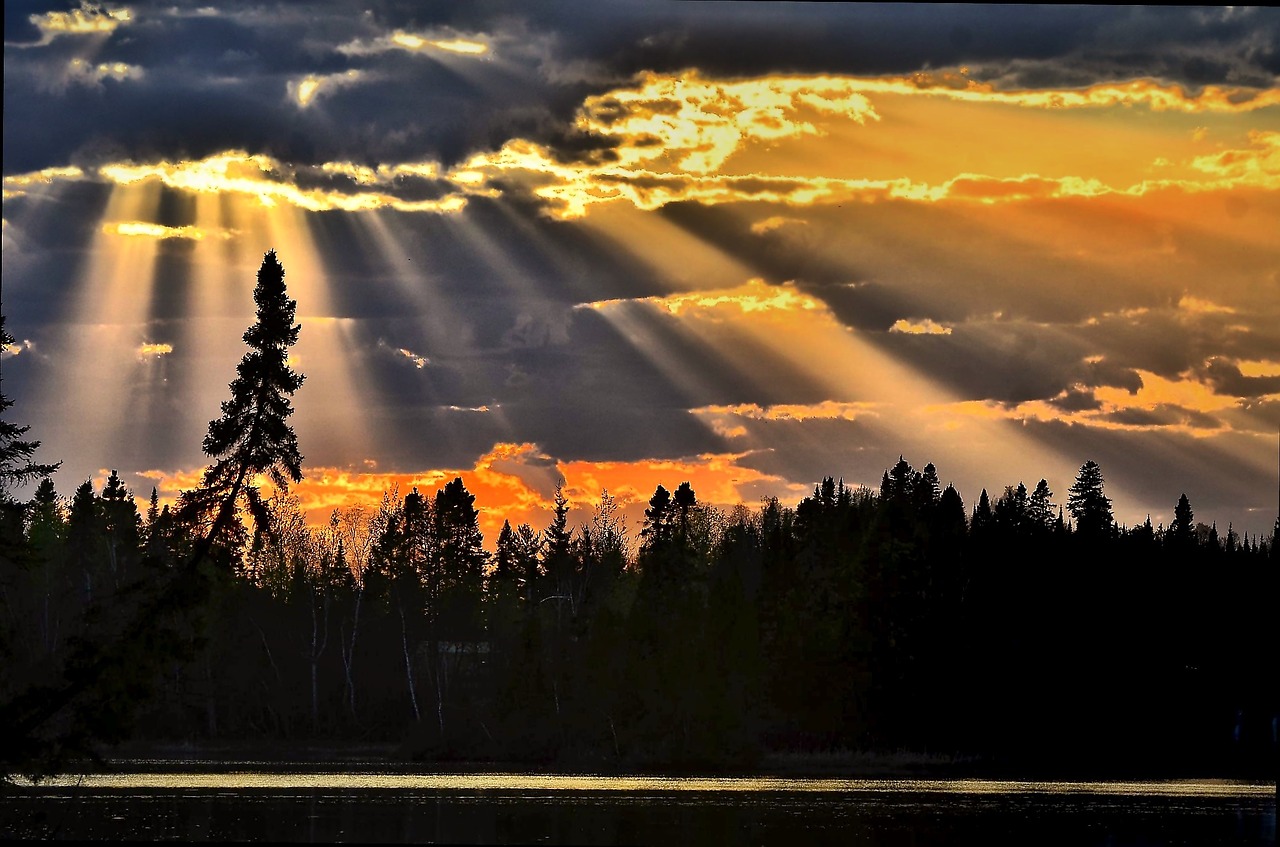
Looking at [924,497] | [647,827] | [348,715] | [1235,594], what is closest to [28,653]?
[348,715]

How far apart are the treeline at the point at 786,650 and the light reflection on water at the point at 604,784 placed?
1619cm

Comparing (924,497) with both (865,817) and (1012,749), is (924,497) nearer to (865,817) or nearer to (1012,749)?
(1012,749)

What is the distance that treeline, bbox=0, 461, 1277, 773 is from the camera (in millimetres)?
120875

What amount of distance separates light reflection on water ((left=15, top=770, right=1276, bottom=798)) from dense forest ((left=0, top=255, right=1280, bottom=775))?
1605cm

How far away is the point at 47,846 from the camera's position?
165ft

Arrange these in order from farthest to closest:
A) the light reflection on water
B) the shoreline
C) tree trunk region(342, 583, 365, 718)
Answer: tree trunk region(342, 583, 365, 718)
the shoreline
the light reflection on water

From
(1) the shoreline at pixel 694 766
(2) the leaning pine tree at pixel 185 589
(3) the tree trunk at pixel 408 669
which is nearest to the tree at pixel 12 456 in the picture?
(2) the leaning pine tree at pixel 185 589

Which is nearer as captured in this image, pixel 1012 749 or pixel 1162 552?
pixel 1012 749

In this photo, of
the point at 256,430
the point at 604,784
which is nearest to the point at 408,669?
the point at 604,784

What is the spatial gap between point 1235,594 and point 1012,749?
25288 millimetres

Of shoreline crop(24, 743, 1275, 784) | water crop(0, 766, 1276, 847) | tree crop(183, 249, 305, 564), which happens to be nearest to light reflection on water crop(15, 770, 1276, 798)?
water crop(0, 766, 1276, 847)

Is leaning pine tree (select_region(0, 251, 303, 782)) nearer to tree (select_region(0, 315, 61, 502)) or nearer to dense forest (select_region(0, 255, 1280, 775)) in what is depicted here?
tree (select_region(0, 315, 61, 502))

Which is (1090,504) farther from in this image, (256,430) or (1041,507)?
(256,430)

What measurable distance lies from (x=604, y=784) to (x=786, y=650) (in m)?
35.7
